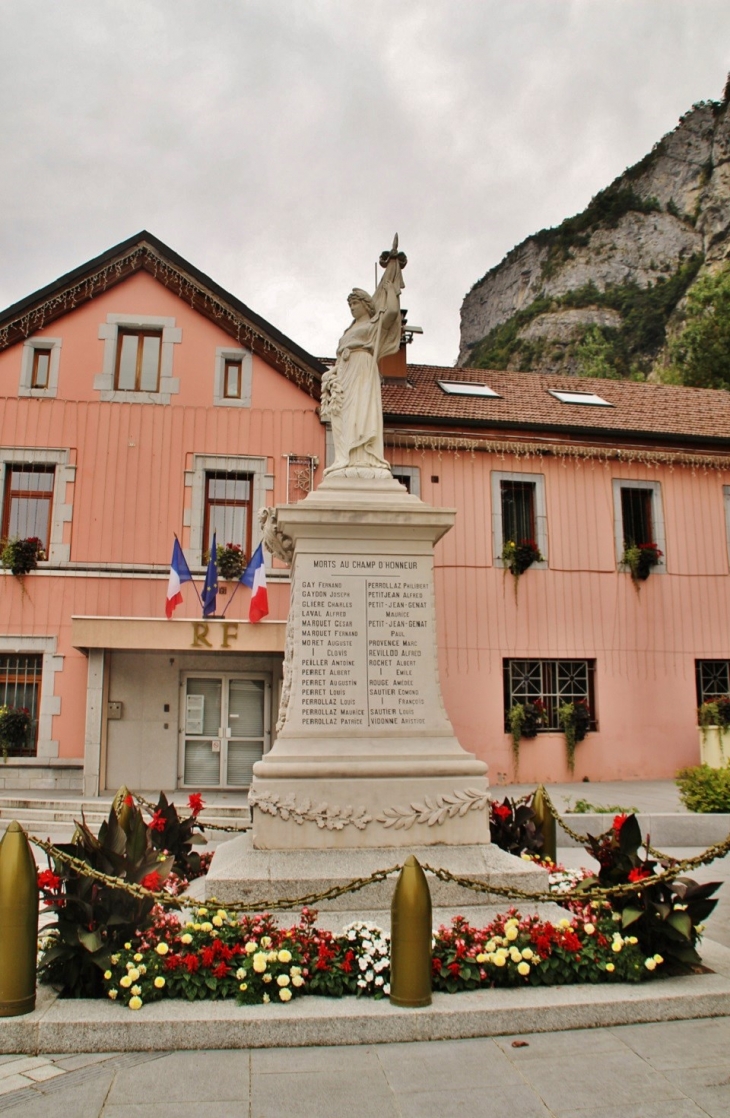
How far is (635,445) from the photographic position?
1944 centimetres

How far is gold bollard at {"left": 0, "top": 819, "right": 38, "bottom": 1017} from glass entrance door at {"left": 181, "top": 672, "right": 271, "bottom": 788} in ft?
39.0

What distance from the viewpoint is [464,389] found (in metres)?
20.9

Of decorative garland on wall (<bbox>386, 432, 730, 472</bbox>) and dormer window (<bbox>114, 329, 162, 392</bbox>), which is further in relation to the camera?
decorative garland on wall (<bbox>386, 432, 730, 472</bbox>)

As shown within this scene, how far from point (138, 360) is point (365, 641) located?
12.7m

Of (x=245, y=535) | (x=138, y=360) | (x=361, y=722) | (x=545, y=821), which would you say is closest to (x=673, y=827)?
(x=545, y=821)

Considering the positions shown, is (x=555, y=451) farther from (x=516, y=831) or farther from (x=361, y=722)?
(x=361, y=722)

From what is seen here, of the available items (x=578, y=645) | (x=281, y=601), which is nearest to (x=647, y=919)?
(x=281, y=601)

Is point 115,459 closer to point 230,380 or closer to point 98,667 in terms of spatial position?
point 230,380

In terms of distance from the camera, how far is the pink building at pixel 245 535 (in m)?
16.3

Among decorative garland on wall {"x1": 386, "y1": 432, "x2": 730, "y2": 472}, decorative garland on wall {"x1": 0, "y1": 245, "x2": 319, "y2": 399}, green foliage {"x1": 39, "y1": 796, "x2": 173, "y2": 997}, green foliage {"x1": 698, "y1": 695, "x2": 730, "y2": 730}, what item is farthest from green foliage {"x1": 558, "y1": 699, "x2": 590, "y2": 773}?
green foliage {"x1": 39, "y1": 796, "x2": 173, "y2": 997}

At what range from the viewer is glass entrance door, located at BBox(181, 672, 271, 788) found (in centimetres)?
1642

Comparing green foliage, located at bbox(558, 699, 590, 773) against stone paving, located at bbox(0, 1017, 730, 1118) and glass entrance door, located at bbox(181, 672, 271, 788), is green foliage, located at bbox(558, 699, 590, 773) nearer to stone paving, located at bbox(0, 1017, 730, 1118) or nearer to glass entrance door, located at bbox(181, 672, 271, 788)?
glass entrance door, located at bbox(181, 672, 271, 788)

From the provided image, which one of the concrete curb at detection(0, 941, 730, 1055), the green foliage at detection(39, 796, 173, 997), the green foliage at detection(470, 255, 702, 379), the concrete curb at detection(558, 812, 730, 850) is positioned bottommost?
the concrete curb at detection(0, 941, 730, 1055)

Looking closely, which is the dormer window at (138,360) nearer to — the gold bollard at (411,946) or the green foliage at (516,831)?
the green foliage at (516,831)
